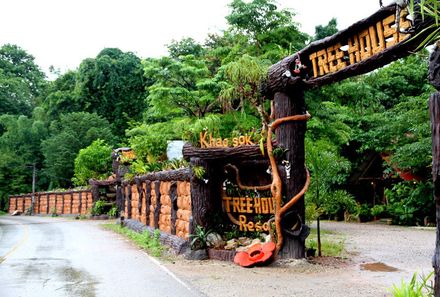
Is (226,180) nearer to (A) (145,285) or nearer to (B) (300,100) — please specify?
(B) (300,100)

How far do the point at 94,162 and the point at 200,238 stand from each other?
2326 cm

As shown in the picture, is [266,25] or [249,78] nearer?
[249,78]

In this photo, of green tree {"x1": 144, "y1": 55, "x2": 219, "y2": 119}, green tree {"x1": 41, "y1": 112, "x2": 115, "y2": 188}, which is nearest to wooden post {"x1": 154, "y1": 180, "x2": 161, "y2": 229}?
green tree {"x1": 144, "y1": 55, "x2": 219, "y2": 119}

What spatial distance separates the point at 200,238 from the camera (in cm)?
1111

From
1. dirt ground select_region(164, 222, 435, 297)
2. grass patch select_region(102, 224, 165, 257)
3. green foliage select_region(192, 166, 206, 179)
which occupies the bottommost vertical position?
dirt ground select_region(164, 222, 435, 297)

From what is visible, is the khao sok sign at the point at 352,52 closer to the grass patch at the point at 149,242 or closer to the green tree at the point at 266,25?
the grass patch at the point at 149,242

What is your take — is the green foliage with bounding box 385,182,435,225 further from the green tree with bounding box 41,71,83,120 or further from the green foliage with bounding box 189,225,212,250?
the green tree with bounding box 41,71,83,120

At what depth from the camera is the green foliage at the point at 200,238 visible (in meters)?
11.0

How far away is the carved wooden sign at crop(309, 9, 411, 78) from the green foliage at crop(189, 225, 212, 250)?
4336mm

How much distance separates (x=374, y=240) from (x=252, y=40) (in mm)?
8441

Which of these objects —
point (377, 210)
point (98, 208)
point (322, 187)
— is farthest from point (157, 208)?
point (98, 208)

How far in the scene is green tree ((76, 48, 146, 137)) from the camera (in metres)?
41.8

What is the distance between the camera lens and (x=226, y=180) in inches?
461

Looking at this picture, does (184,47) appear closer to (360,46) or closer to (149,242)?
(149,242)
